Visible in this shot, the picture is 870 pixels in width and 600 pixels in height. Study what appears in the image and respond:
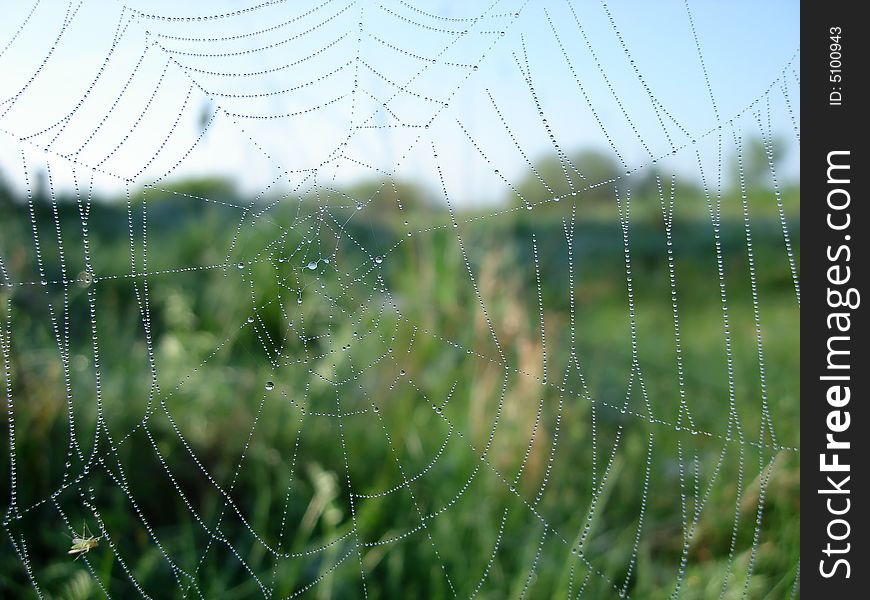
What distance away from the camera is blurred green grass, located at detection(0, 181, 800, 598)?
7.32 ft

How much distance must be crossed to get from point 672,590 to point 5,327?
1942 mm

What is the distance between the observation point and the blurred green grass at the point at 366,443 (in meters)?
2.23

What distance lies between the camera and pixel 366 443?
9.05ft

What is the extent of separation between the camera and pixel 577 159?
3209mm
